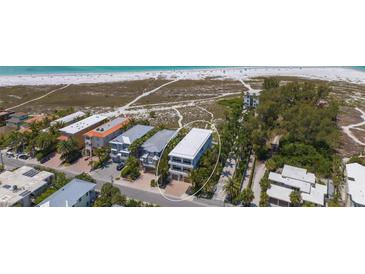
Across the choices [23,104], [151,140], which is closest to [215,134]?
[151,140]

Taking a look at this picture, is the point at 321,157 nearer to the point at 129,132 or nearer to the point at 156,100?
the point at 129,132

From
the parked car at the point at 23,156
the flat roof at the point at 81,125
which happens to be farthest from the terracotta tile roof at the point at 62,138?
the parked car at the point at 23,156

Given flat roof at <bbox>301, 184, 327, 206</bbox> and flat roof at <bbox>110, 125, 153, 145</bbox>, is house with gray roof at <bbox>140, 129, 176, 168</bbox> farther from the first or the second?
flat roof at <bbox>301, 184, 327, 206</bbox>

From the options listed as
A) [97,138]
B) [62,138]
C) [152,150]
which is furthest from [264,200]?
[62,138]

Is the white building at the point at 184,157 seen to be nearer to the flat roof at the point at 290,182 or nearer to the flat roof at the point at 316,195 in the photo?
the flat roof at the point at 290,182

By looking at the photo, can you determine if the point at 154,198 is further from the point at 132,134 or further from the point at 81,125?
the point at 81,125

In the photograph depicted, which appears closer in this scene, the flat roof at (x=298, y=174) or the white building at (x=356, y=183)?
the white building at (x=356, y=183)
